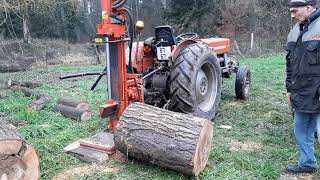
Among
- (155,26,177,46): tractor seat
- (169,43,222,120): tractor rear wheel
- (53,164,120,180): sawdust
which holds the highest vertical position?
(155,26,177,46): tractor seat

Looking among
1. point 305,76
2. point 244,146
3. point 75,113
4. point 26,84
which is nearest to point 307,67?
point 305,76

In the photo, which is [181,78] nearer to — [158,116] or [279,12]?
[158,116]

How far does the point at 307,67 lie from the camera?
3.84 metres

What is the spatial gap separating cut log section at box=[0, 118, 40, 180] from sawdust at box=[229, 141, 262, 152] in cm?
246

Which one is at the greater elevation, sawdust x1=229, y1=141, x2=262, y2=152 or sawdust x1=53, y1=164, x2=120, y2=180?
sawdust x1=229, y1=141, x2=262, y2=152

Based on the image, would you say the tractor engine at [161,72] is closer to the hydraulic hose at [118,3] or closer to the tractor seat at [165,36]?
the tractor seat at [165,36]

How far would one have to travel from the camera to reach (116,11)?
462 cm

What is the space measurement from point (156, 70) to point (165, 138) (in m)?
1.63

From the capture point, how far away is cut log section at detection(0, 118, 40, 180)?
3617 mm

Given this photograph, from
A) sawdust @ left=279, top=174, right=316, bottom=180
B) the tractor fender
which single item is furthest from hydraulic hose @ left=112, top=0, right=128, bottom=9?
sawdust @ left=279, top=174, right=316, bottom=180

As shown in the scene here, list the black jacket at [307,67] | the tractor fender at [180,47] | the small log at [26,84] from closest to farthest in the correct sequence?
the black jacket at [307,67], the tractor fender at [180,47], the small log at [26,84]

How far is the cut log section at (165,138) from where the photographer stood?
3.93 meters

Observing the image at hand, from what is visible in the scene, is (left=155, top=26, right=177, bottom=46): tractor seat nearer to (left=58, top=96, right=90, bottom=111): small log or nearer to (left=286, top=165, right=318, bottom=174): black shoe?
(left=58, top=96, right=90, bottom=111): small log

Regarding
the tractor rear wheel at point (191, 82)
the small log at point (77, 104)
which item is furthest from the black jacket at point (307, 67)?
the small log at point (77, 104)
